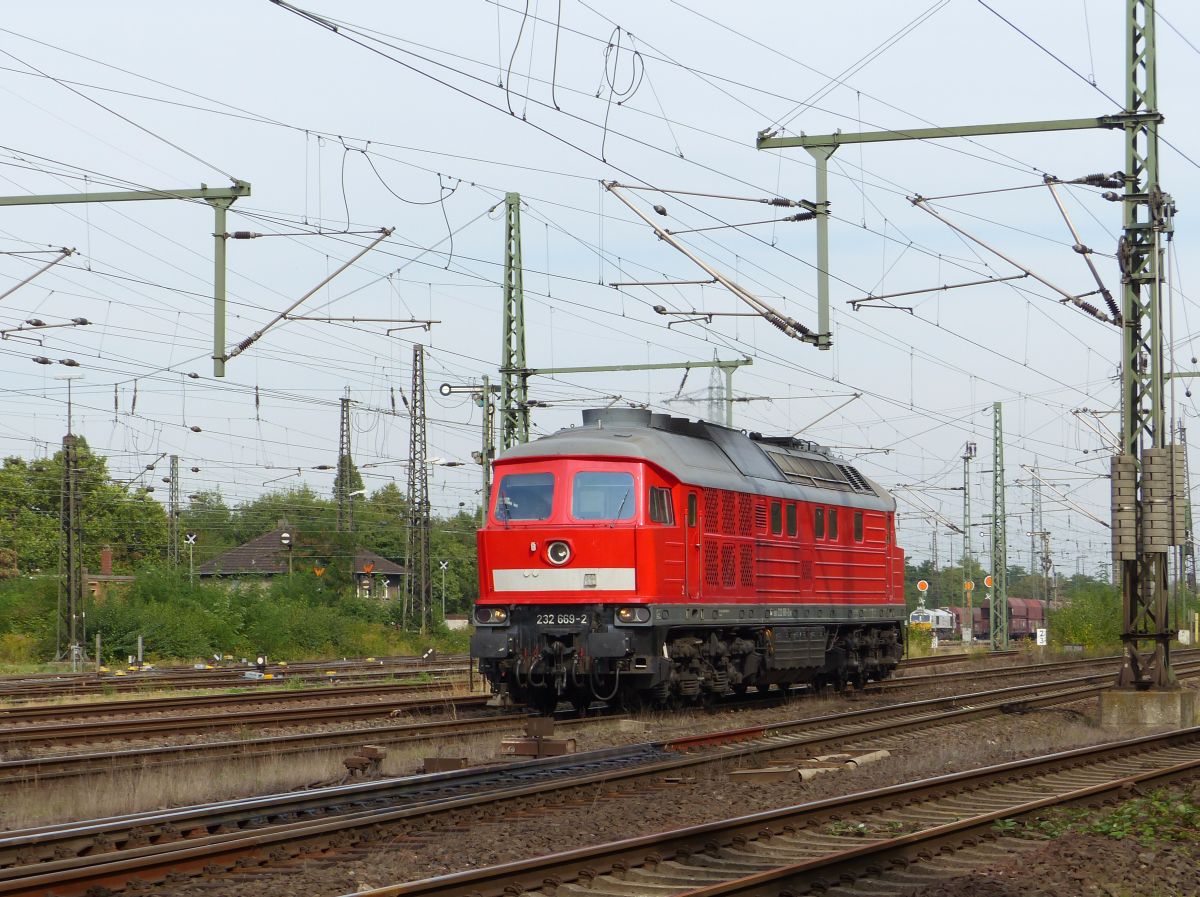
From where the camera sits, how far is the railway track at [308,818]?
30.1 feet

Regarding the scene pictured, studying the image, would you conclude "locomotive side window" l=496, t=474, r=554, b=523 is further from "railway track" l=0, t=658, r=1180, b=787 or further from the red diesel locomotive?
"railway track" l=0, t=658, r=1180, b=787

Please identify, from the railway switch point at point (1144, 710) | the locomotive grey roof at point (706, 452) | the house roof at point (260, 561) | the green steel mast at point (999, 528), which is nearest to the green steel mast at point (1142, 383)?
the railway switch point at point (1144, 710)

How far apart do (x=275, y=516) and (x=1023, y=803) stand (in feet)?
303

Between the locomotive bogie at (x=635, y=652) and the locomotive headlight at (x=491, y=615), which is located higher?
the locomotive headlight at (x=491, y=615)

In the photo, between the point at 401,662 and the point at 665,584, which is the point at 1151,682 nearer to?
the point at 665,584

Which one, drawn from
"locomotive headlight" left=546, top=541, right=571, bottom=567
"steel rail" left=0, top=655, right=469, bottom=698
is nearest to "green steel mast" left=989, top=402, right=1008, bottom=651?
"steel rail" left=0, top=655, right=469, bottom=698

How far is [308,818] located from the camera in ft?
37.4

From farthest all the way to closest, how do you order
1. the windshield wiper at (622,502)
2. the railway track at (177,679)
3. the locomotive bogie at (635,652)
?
the railway track at (177,679) < the windshield wiper at (622,502) < the locomotive bogie at (635,652)

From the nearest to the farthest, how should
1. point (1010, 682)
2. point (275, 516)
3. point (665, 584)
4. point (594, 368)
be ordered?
1. point (665, 584)
2. point (1010, 682)
3. point (594, 368)
4. point (275, 516)

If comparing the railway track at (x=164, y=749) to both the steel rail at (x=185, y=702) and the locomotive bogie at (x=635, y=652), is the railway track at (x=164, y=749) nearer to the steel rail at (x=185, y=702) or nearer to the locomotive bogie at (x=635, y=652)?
the locomotive bogie at (x=635, y=652)

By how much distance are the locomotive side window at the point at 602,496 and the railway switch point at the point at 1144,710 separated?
293 inches

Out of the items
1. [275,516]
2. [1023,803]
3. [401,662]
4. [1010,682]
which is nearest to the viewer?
[1023,803]

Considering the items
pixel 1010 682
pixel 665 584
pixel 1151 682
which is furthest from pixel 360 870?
pixel 1010 682

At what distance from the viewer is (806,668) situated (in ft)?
80.1
